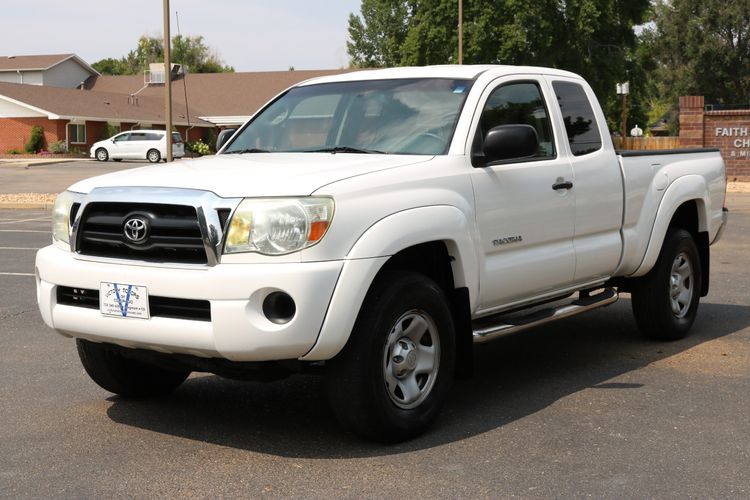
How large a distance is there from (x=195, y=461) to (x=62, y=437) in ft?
2.92

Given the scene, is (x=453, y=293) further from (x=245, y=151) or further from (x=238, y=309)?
(x=245, y=151)

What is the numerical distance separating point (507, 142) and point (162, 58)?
111235 mm

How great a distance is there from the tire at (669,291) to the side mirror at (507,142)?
240 centimetres

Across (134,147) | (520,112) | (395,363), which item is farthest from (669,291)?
(134,147)

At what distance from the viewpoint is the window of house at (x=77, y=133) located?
198ft

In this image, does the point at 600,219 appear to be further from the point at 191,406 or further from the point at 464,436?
the point at 191,406

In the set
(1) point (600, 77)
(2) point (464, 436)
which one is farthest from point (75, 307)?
(1) point (600, 77)

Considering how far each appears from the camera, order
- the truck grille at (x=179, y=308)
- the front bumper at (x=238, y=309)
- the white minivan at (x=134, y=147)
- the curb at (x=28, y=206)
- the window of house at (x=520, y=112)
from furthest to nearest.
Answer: the white minivan at (x=134, y=147) < the curb at (x=28, y=206) < the window of house at (x=520, y=112) < the truck grille at (x=179, y=308) < the front bumper at (x=238, y=309)

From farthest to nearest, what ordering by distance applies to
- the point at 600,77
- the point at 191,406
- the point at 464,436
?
the point at 600,77 < the point at 191,406 < the point at 464,436

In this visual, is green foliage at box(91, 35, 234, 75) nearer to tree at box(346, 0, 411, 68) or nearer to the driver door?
tree at box(346, 0, 411, 68)

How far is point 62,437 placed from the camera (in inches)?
219

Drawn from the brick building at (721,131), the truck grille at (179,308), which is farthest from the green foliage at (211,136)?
the truck grille at (179,308)

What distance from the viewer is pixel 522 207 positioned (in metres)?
6.27

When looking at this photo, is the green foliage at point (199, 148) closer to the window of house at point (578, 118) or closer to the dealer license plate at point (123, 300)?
the window of house at point (578, 118)
